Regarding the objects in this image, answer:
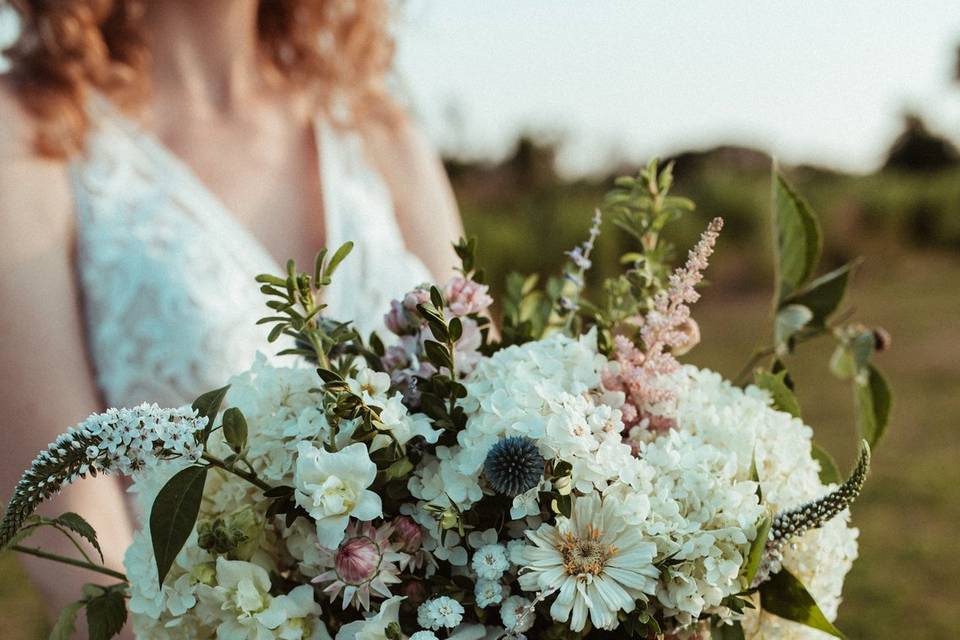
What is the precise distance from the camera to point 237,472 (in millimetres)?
833

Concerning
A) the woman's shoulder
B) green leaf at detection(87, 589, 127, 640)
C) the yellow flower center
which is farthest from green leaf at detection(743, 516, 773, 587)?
the woman's shoulder

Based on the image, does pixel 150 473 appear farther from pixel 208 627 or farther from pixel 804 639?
pixel 804 639

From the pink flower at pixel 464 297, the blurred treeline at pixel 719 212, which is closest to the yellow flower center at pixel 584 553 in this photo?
the pink flower at pixel 464 297

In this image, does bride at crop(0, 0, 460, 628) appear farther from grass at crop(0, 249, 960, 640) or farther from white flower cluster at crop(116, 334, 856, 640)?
grass at crop(0, 249, 960, 640)

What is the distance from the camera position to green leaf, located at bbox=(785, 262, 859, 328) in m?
1.15

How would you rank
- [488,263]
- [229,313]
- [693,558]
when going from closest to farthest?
[693,558] → [229,313] → [488,263]

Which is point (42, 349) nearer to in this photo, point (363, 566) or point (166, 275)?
point (166, 275)

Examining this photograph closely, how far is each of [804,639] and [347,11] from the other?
2.22 metres

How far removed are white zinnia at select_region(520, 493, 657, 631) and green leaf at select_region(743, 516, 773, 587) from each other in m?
0.09

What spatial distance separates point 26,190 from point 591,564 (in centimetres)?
153

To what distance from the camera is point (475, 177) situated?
1452 cm

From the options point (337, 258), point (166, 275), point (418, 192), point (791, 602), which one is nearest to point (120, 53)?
point (166, 275)

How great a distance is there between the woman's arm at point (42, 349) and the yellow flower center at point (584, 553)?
1.13m

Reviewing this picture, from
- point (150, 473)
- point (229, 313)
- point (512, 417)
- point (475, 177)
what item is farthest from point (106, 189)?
point (475, 177)
